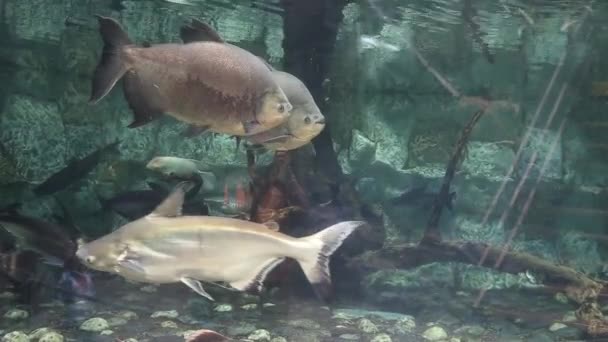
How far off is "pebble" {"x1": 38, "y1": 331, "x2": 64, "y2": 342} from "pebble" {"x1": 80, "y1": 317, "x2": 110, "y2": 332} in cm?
46

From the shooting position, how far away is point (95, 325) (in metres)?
5.71

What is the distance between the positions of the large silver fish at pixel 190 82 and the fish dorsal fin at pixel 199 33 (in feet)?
0.05

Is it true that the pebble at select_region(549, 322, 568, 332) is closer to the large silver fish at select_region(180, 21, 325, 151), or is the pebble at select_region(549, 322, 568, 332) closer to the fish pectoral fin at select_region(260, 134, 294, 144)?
the large silver fish at select_region(180, 21, 325, 151)

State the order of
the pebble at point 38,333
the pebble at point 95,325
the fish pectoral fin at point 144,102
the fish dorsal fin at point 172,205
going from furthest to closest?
the pebble at point 95,325
the pebble at point 38,333
the fish dorsal fin at point 172,205
the fish pectoral fin at point 144,102

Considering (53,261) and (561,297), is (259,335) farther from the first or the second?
(561,297)

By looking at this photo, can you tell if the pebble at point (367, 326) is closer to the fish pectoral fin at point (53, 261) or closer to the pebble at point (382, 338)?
the pebble at point (382, 338)

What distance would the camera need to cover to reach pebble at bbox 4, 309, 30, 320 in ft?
18.9

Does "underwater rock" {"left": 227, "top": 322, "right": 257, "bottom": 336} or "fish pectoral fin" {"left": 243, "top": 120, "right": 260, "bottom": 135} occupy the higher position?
"fish pectoral fin" {"left": 243, "top": 120, "right": 260, "bottom": 135}

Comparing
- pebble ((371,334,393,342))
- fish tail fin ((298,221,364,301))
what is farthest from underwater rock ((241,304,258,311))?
fish tail fin ((298,221,364,301))

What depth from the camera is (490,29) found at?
14.5 meters

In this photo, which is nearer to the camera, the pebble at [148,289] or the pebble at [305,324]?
the pebble at [305,324]

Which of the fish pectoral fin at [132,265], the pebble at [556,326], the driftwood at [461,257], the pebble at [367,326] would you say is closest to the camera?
the fish pectoral fin at [132,265]

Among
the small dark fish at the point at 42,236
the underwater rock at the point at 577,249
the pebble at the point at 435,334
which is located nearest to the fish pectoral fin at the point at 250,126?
the small dark fish at the point at 42,236

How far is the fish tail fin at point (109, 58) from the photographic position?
2.79m
